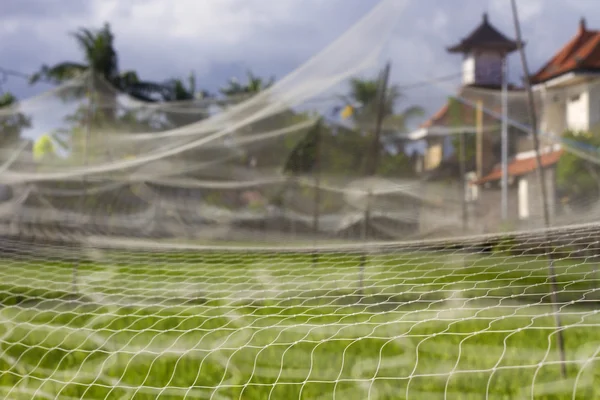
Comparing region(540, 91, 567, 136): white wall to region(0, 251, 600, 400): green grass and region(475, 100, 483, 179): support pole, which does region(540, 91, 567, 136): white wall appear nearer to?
region(475, 100, 483, 179): support pole

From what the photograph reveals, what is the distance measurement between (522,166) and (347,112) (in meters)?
1.20

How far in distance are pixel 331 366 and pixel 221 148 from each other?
3071 mm

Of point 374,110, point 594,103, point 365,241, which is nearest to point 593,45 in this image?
point 594,103

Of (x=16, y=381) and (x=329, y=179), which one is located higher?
(x=329, y=179)

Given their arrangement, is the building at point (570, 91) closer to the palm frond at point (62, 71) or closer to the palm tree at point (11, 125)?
the palm tree at point (11, 125)

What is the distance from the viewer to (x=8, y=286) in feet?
13.6

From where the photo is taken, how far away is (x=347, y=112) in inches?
198

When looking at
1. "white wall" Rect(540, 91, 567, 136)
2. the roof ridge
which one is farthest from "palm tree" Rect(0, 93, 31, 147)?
the roof ridge

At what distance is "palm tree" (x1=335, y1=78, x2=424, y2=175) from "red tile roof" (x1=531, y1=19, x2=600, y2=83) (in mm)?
930

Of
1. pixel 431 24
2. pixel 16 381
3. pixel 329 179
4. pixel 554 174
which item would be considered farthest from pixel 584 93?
pixel 16 381

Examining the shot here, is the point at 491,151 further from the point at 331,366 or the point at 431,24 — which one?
the point at 331,366

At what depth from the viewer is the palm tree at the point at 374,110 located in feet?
15.9

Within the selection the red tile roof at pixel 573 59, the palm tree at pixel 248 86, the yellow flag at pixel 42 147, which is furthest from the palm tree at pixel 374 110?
the palm tree at pixel 248 86

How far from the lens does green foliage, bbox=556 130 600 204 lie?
14.0 ft
